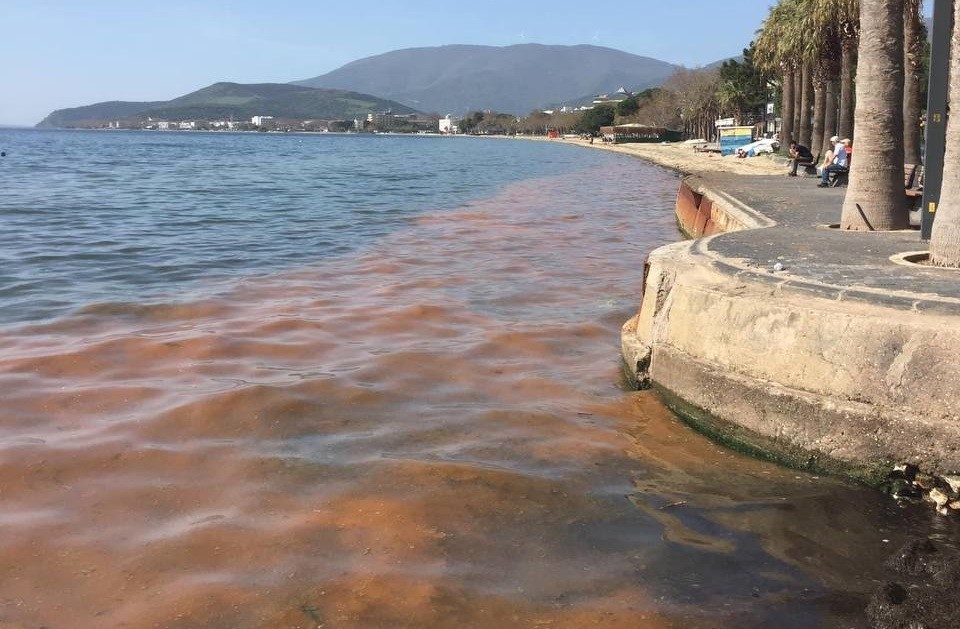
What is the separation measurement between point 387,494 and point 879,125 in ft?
24.0

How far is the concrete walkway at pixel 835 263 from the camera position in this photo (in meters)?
5.23

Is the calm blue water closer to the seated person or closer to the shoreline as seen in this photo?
the shoreline

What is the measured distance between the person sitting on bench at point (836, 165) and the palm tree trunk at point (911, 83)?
2.20m

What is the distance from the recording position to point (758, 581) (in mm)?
3965

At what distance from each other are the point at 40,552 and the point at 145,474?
3.34 ft

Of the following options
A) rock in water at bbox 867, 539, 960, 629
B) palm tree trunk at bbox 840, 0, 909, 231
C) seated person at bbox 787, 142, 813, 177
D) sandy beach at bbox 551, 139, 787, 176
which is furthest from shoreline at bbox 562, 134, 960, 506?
sandy beach at bbox 551, 139, 787, 176

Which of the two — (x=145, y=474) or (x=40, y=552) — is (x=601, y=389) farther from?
(x=40, y=552)

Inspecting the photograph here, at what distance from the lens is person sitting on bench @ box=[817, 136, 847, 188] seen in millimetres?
17584

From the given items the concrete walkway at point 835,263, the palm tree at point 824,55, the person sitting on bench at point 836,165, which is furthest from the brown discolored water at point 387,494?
the palm tree at point 824,55

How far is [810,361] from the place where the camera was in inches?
196

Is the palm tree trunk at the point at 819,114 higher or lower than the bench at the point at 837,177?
higher

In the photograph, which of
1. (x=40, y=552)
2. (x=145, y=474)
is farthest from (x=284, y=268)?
(x=40, y=552)

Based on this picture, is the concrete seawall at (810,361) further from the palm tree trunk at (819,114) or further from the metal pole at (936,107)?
the palm tree trunk at (819,114)

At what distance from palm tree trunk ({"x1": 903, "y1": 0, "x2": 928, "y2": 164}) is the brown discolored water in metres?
15.2
